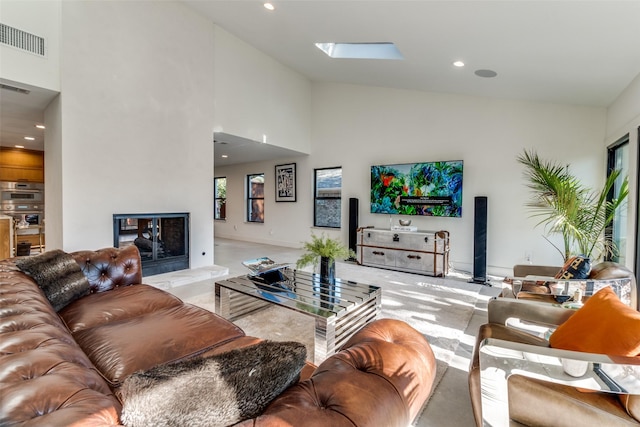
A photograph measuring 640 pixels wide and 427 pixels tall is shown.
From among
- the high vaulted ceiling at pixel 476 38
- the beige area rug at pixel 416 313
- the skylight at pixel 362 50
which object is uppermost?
the skylight at pixel 362 50

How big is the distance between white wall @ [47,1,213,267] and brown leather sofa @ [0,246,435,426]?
6.24ft

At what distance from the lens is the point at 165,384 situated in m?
0.69

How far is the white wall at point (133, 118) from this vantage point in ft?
12.0

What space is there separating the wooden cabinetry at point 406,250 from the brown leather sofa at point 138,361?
3.68 metres

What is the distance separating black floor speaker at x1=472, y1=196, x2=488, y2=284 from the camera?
4.47 metres

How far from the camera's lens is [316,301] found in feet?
7.57

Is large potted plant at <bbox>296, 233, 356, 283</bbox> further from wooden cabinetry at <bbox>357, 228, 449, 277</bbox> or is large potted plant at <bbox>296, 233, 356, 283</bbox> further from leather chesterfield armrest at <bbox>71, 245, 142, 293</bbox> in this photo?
wooden cabinetry at <bbox>357, 228, 449, 277</bbox>

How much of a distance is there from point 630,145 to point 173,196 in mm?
5698

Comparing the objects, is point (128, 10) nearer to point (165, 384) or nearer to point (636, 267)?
point (165, 384)

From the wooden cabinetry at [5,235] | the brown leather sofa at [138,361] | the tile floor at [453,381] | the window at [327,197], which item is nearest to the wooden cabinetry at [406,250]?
the tile floor at [453,381]

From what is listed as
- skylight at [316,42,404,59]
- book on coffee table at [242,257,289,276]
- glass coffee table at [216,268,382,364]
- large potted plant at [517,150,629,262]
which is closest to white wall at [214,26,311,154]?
skylight at [316,42,404,59]

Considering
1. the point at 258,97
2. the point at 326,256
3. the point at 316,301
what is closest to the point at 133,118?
the point at 258,97

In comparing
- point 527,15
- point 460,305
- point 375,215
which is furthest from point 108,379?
point 375,215

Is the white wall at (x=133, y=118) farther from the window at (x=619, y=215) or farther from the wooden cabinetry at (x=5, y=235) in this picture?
the window at (x=619, y=215)
